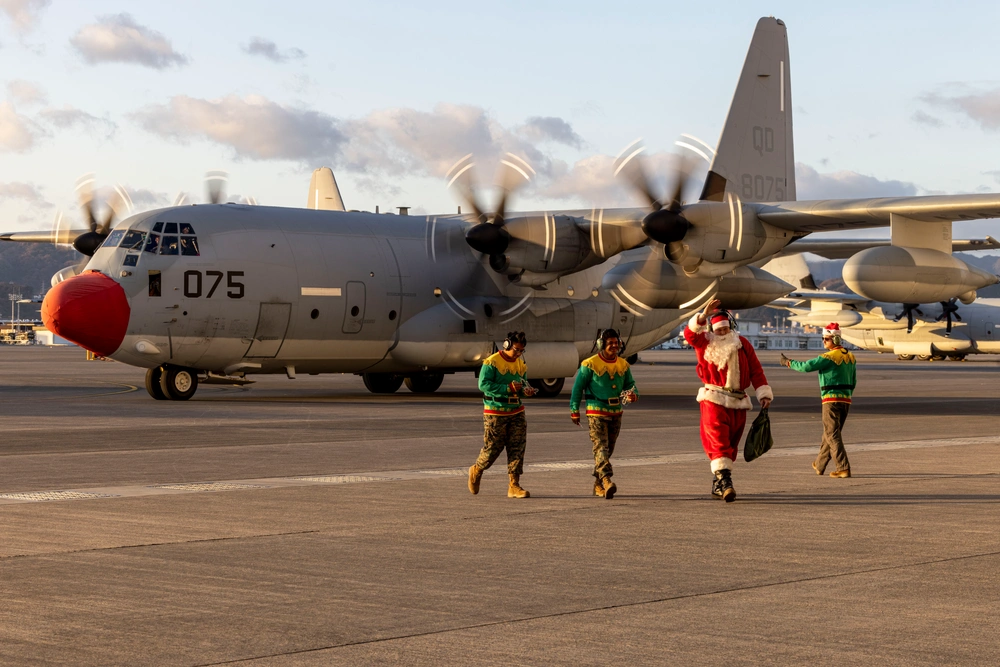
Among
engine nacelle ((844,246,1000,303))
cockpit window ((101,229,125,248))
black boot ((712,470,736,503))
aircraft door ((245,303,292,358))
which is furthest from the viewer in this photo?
aircraft door ((245,303,292,358))

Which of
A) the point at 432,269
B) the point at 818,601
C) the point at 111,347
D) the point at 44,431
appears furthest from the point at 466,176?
the point at 818,601

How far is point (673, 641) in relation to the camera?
6465 millimetres

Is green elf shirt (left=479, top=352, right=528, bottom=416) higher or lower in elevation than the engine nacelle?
lower

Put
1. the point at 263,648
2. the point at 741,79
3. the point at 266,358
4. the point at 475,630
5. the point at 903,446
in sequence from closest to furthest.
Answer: the point at 263,648
the point at 475,630
the point at 903,446
the point at 266,358
the point at 741,79

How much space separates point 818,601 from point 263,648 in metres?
3.35

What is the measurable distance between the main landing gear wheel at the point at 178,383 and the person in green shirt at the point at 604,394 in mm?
16846

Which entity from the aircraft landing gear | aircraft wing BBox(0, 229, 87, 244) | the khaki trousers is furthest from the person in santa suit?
aircraft wing BBox(0, 229, 87, 244)

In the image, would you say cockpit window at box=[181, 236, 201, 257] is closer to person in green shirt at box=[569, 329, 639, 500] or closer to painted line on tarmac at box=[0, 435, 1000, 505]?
painted line on tarmac at box=[0, 435, 1000, 505]

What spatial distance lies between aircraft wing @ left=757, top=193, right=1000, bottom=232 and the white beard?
13.9 m

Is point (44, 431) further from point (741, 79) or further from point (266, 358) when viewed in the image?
point (741, 79)

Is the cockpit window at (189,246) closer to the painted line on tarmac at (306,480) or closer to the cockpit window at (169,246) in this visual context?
the cockpit window at (169,246)

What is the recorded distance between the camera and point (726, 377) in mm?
12617

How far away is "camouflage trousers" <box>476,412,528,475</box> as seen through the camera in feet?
A: 41.9

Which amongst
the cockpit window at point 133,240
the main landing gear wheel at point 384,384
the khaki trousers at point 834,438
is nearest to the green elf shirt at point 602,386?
the khaki trousers at point 834,438
